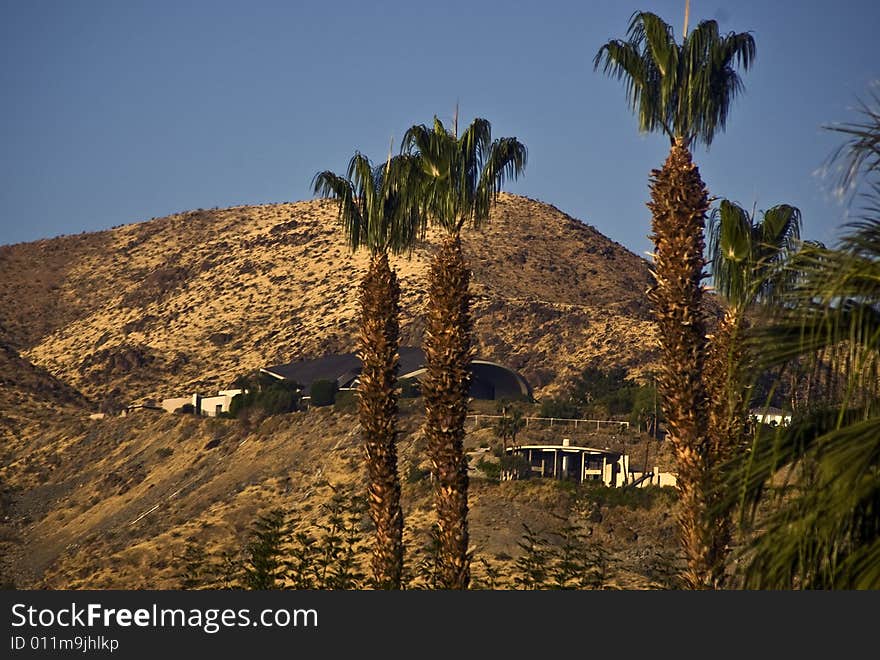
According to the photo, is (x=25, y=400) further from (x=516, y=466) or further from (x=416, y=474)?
(x=516, y=466)

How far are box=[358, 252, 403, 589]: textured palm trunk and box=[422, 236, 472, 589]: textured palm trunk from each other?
1.01 meters

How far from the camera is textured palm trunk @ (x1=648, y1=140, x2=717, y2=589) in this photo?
2241 cm

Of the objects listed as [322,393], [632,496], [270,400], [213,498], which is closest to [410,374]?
[322,393]

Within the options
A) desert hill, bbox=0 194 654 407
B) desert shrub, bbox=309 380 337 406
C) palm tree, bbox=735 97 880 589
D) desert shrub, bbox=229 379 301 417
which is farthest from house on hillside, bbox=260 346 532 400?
palm tree, bbox=735 97 880 589

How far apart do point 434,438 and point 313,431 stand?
4375cm

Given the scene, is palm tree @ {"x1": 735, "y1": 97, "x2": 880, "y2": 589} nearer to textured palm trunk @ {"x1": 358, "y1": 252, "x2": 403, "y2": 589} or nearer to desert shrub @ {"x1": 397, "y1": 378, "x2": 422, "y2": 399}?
textured palm trunk @ {"x1": 358, "y1": 252, "x2": 403, "y2": 589}

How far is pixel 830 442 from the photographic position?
1065cm

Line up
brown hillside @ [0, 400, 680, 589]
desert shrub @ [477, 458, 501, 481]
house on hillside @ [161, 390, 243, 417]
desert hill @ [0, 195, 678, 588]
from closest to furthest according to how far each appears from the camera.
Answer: brown hillside @ [0, 400, 680, 589], desert hill @ [0, 195, 678, 588], desert shrub @ [477, 458, 501, 481], house on hillside @ [161, 390, 243, 417]

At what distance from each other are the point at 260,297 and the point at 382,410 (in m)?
97.5

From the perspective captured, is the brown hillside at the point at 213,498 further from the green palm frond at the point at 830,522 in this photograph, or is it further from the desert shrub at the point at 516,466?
the green palm frond at the point at 830,522

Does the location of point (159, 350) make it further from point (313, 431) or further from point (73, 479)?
point (313, 431)

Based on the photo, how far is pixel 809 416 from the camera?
11336 millimetres

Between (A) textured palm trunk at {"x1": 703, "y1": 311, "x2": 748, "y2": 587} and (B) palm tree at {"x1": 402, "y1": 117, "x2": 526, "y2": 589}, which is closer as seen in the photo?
(A) textured palm trunk at {"x1": 703, "y1": 311, "x2": 748, "y2": 587}

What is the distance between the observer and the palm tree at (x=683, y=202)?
2261 centimetres
